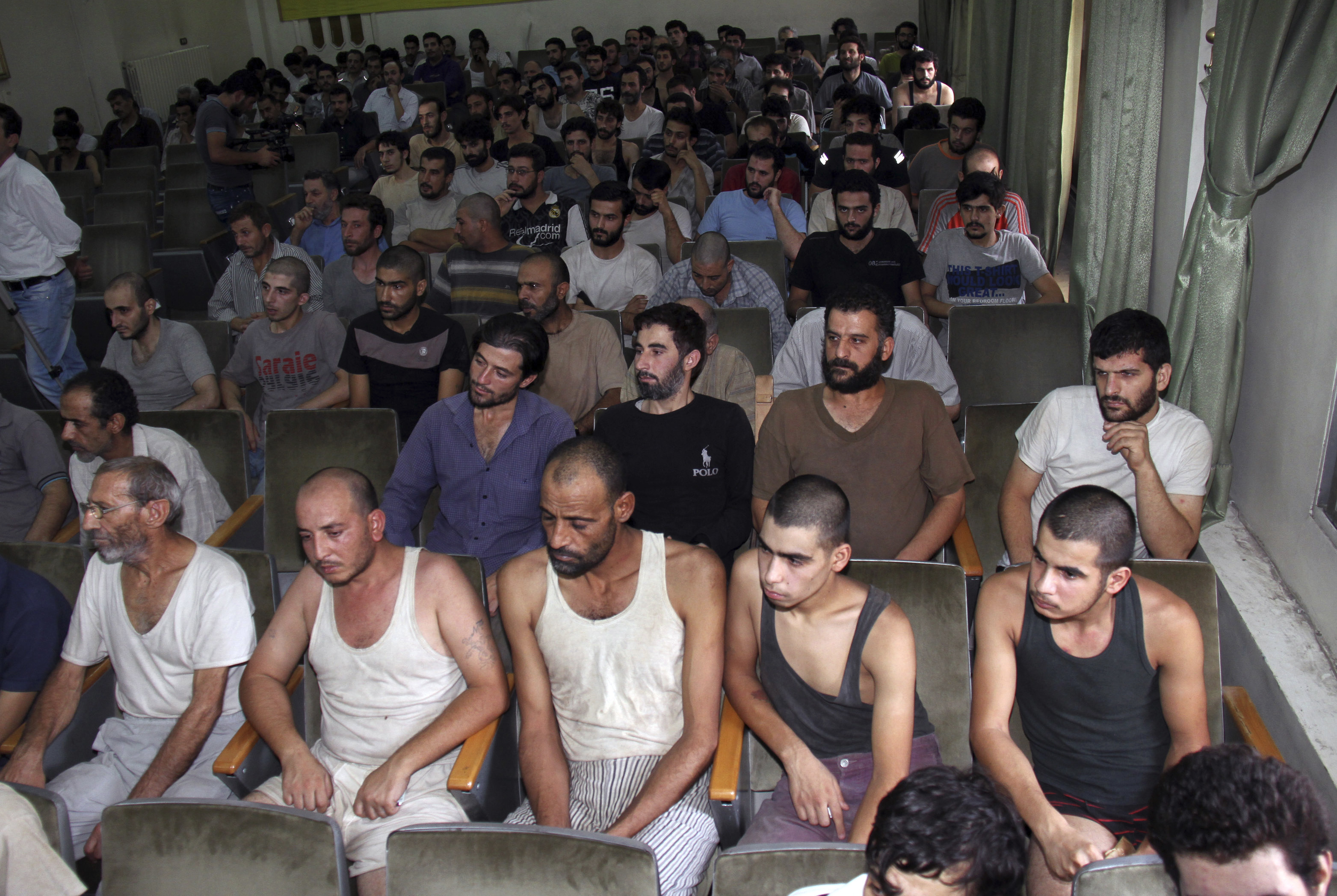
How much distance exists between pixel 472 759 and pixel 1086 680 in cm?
124

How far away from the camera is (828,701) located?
2.02 metres

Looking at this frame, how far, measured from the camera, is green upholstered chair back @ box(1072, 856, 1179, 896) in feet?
4.63

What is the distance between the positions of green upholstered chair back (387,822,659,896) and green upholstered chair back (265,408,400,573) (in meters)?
1.71

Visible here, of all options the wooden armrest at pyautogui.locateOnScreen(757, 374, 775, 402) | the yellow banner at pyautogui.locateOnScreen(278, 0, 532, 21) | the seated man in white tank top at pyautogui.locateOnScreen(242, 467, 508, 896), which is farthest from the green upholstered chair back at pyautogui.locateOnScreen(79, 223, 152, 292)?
the yellow banner at pyautogui.locateOnScreen(278, 0, 532, 21)

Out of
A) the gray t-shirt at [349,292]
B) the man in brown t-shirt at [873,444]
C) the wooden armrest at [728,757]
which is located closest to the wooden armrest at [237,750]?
the wooden armrest at [728,757]

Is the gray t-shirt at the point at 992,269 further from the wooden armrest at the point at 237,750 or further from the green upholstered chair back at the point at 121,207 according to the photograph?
the green upholstered chair back at the point at 121,207

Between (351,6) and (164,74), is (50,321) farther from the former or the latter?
(351,6)

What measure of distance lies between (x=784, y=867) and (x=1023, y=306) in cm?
261

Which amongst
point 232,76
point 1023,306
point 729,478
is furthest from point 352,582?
point 232,76

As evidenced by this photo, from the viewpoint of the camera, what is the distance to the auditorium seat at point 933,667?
Result: 7.06 ft

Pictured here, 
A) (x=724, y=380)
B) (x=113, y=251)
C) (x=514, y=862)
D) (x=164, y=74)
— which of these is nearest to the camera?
(x=514, y=862)

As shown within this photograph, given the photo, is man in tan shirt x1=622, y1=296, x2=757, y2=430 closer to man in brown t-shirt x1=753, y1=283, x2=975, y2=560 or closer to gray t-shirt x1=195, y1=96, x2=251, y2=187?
man in brown t-shirt x1=753, y1=283, x2=975, y2=560

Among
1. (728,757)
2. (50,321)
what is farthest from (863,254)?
(50,321)

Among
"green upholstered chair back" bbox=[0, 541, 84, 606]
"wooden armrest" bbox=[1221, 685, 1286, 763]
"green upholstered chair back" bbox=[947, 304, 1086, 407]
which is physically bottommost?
"wooden armrest" bbox=[1221, 685, 1286, 763]
